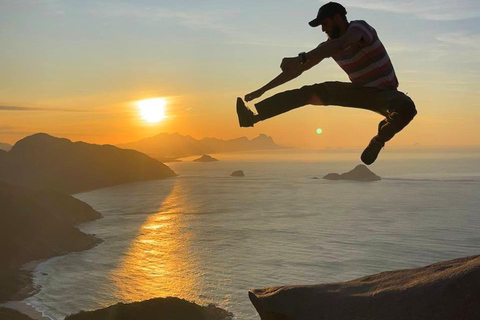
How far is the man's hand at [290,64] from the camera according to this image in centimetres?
546

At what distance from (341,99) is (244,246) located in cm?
9305

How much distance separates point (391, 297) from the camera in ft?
33.7

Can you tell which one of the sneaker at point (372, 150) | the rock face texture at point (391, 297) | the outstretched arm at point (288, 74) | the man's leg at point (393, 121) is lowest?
the rock face texture at point (391, 297)

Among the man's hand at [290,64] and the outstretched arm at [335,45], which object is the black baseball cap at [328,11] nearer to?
the outstretched arm at [335,45]

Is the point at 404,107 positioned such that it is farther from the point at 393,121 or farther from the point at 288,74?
the point at 288,74

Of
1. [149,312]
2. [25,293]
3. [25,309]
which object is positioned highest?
[149,312]

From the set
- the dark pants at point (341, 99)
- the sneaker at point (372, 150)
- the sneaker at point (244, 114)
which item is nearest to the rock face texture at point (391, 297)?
the sneaker at point (372, 150)

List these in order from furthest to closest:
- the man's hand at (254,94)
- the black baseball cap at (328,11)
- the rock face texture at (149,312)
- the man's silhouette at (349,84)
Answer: the rock face texture at (149,312) → the man's hand at (254,94) → the black baseball cap at (328,11) → the man's silhouette at (349,84)

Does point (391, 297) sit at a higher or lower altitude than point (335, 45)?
lower

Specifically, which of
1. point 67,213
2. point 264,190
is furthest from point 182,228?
point 264,190

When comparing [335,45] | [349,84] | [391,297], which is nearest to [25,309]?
[391,297]

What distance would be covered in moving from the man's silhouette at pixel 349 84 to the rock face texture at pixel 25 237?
73.4 metres

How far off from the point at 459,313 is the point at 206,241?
9905 cm

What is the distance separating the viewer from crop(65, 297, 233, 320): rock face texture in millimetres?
53344
